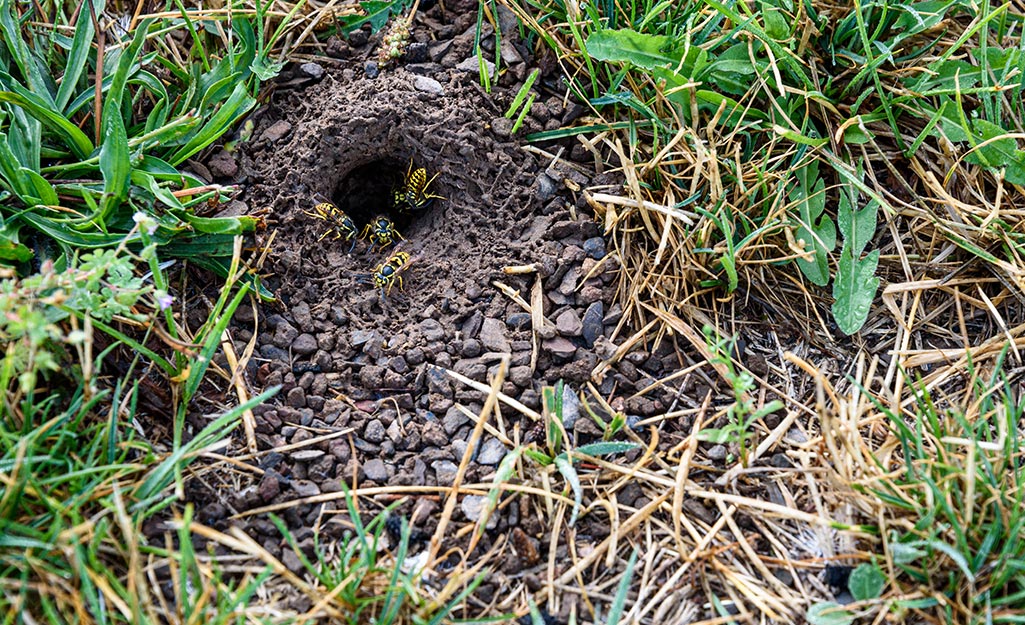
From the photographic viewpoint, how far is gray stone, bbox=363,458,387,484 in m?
2.61

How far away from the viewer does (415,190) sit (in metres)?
3.21

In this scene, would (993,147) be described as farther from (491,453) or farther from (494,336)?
(491,453)

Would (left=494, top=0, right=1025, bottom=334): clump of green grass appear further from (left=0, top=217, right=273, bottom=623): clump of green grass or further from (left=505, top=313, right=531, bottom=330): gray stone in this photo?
(left=0, top=217, right=273, bottom=623): clump of green grass

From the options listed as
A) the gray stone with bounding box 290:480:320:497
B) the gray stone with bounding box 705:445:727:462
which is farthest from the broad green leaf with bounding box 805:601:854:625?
the gray stone with bounding box 290:480:320:497

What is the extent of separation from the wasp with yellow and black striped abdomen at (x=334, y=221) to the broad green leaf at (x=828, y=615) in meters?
1.93

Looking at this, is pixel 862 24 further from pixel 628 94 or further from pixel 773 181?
pixel 628 94

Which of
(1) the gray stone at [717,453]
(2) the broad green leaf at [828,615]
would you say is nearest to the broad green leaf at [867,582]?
(2) the broad green leaf at [828,615]

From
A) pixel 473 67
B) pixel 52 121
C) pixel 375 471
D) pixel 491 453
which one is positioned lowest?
pixel 491 453

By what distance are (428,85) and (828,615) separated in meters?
2.18

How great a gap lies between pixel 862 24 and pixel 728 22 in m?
0.46

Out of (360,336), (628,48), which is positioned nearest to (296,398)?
(360,336)

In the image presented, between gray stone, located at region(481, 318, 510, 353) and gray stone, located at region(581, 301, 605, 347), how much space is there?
0.86ft

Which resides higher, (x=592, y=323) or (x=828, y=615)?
(x=592, y=323)

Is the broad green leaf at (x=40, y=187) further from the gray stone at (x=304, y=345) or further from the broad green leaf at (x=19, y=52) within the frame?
the gray stone at (x=304, y=345)
